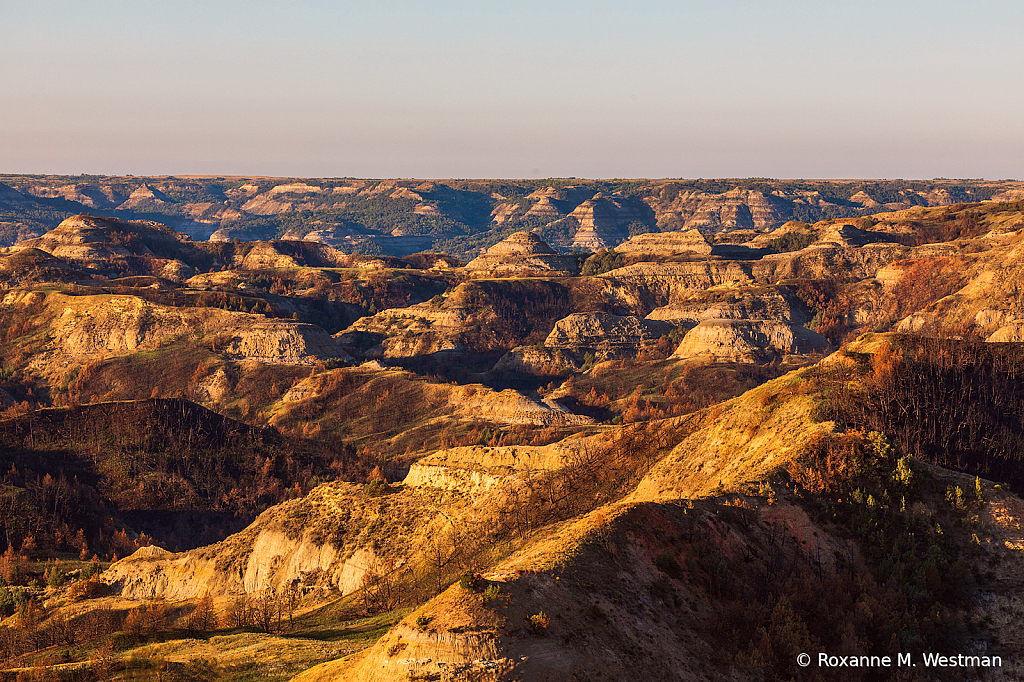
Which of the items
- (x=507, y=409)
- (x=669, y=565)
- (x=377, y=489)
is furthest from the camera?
(x=507, y=409)

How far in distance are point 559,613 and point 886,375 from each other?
30.0 metres

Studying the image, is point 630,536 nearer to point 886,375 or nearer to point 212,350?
point 886,375

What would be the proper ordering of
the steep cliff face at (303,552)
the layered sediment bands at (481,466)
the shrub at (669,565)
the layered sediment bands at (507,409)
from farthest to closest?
1. the layered sediment bands at (507,409)
2. the layered sediment bands at (481,466)
3. the steep cliff face at (303,552)
4. the shrub at (669,565)

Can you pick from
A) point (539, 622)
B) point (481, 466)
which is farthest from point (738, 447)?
point (539, 622)

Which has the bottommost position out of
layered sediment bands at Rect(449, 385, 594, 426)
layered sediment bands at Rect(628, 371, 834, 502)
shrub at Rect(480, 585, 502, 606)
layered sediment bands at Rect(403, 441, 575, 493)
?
layered sediment bands at Rect(449, 385, 594, 426)

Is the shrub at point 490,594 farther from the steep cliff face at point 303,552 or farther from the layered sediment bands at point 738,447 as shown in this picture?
the steep cliff face at point 303,552

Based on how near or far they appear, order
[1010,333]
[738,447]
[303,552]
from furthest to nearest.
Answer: [1010,333] → [303,552] → [738,447]

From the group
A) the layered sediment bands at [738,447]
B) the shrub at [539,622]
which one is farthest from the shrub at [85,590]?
the shrub at [539,622]

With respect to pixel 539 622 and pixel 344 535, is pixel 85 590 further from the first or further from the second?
Result: pixel 539 622

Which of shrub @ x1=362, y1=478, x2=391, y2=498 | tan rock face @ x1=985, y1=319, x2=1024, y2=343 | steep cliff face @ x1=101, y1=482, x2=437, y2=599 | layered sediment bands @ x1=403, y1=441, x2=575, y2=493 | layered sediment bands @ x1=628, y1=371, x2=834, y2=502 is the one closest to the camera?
layered sediment bands @ x1=628, y1=371, x2=834, y2=502

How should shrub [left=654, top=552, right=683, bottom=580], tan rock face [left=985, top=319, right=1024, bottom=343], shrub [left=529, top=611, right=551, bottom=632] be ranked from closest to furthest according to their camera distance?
shrub [left=529, top=611, right=551, bottom=632], shrub [left=654, top=552, right=683, bottom=580], tan rock face [left=985, top=319, right=1024, bottom=343]

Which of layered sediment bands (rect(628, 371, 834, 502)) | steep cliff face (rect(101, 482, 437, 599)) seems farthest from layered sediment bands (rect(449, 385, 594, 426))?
layered sediment bands (rect(628, 371, 834, 502))

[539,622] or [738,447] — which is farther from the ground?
[539,622]

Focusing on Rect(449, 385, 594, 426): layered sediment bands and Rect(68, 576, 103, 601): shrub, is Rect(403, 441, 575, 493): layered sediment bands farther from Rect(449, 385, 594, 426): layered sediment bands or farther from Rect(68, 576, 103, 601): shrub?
Rect(449, 385, 594, 426): layered sediment bands
